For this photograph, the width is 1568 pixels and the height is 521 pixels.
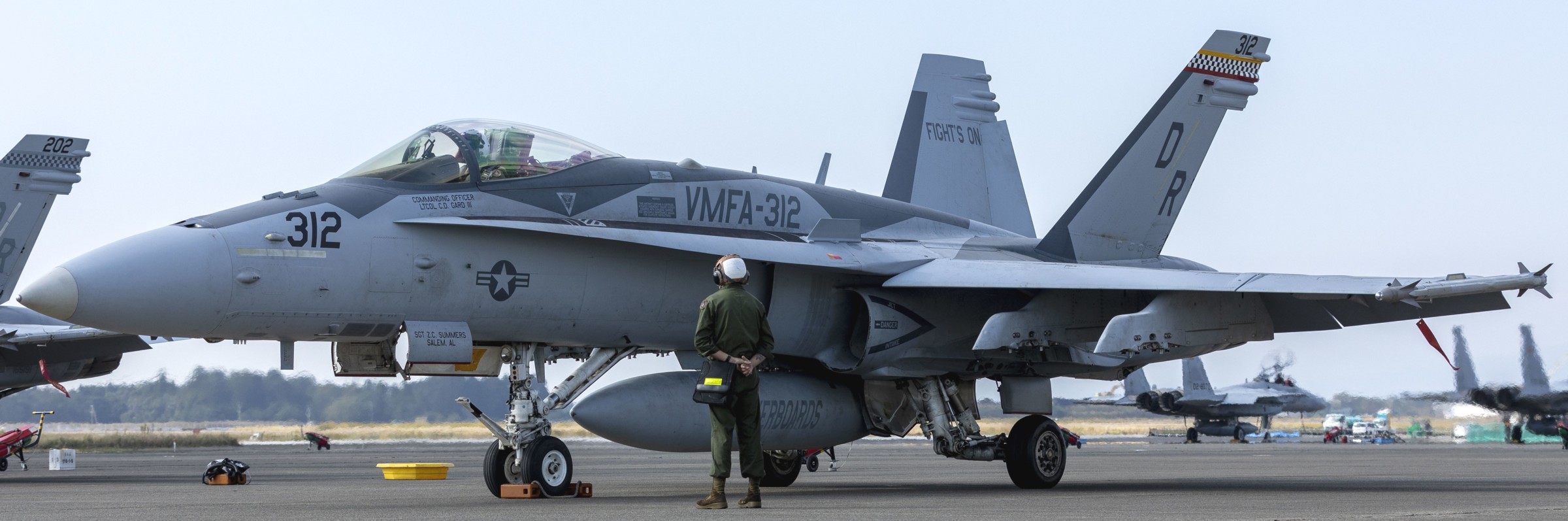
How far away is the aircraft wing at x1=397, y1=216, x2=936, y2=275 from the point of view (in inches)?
374

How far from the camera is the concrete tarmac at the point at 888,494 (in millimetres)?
7578

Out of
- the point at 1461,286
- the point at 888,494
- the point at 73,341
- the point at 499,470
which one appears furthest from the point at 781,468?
the point at 73,341

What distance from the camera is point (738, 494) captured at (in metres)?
10.1

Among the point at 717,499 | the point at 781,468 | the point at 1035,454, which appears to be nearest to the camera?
the point at 717,499

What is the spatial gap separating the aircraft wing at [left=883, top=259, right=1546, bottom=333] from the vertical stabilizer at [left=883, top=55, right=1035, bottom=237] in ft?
13.1

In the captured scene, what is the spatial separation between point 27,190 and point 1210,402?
38424 millimetres

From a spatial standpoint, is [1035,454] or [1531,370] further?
[1531,370]

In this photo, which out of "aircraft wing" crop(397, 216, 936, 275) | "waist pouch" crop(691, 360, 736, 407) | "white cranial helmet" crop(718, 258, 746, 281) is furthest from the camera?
"aircraft wing" crop(397, 216, 936, 275)

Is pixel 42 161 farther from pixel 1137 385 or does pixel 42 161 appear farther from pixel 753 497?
pixel 1137 385

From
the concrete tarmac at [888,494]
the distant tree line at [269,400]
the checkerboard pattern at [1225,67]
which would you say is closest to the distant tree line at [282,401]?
the distant tree line at [269,400]

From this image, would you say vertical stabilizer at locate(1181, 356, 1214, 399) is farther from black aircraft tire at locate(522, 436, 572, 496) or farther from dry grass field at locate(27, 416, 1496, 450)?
black aircraft tire at locate(522, 436, 572, 496)

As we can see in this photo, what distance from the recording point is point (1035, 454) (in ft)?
37.5

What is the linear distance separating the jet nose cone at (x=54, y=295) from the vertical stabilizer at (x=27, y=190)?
1028 cm

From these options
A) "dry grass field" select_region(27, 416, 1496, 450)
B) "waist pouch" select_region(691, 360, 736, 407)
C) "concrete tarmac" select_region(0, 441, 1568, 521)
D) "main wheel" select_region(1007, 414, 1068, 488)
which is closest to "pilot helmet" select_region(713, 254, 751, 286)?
"waist pouch" select_region(691, 360, 736, 407)
